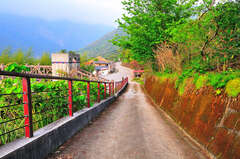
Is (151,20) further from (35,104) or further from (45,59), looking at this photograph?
(45,59)

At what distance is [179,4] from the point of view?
→ 14.0 meters

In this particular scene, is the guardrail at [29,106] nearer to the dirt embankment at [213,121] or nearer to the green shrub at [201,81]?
the dirt embankment at [213,121]

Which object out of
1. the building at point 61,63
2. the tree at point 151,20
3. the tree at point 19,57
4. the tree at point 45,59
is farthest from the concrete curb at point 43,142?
the tree at point 45,59

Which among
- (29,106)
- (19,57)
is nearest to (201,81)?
(29,106)

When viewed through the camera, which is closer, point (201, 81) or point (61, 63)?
point (201, 81)

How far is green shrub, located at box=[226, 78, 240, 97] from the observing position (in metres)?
3.39

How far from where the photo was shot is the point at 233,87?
352 cm

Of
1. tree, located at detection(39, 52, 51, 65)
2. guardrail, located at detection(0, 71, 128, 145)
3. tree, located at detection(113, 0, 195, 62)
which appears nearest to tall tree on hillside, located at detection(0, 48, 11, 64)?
tree, located at detection(39, 52, 51, 65)

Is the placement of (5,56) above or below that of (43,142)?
above

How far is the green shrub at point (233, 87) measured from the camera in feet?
11.1

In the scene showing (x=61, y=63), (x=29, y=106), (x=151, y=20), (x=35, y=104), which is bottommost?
(x=35, y=104)

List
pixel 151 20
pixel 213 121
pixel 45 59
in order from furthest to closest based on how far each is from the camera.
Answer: pixel 45 59 → pixel 151 20 → pixel 213 121

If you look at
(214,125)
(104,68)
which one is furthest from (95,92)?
(104,68)

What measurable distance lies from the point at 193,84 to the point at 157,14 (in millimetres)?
9971
